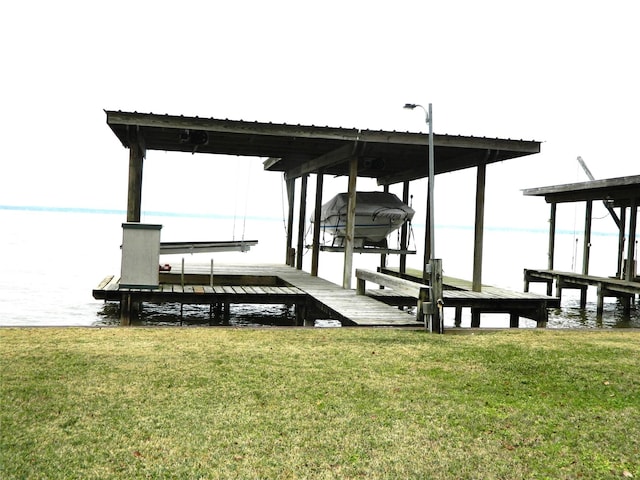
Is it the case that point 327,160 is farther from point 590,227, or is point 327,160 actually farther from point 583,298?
point 583,298

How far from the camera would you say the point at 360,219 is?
17.9m

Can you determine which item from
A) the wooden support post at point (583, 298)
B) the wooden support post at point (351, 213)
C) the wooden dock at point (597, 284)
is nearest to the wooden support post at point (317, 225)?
the wooden support post at point (351, 213)

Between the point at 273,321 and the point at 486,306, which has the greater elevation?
the point at 486,306

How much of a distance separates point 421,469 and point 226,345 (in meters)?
3.96

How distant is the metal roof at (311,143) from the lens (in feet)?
41.1

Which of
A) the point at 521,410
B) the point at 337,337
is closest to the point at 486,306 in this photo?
the point at 337,337

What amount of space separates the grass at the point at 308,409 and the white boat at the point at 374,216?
9.75 metres

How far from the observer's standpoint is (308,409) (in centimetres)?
559

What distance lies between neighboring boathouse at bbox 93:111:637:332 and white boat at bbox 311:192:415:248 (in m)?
1.32

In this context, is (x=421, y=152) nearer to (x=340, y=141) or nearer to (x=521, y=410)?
(x=340, y=141)

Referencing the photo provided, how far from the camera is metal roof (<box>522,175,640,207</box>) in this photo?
60.4 feet

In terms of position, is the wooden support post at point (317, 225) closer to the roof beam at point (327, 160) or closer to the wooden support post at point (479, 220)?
the roof beam at point (327, 160)

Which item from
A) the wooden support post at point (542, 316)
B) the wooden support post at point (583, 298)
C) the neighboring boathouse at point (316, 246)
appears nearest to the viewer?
the neighboring boathouse at point (316, 246)

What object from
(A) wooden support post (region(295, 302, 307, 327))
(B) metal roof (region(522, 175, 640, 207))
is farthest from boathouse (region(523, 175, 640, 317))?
(A) wooden support post (region(295, 302, 307, 327))
